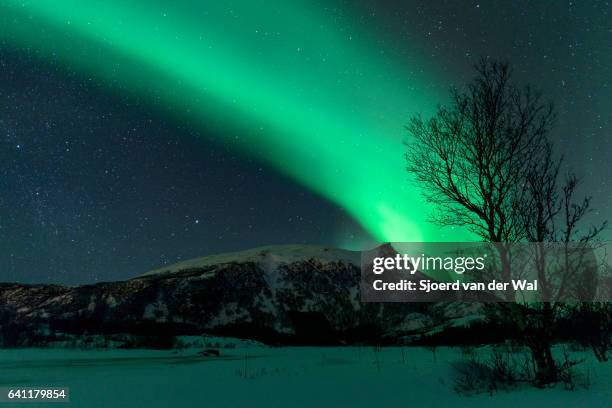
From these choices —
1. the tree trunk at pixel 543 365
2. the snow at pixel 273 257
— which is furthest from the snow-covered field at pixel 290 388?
the snow at pixel 273 257

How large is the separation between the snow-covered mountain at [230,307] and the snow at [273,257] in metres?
0.60

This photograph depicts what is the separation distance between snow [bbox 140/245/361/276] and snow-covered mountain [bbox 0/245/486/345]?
1.96 feet

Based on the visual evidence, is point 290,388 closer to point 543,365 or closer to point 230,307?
point 543,365

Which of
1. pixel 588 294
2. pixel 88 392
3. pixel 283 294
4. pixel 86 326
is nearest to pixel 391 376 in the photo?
pixel 588 294

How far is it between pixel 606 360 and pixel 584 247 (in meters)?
5.80

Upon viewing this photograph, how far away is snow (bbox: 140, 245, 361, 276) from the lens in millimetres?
73500

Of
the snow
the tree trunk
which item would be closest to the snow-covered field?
the tree trunk

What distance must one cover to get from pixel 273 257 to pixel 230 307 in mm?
16577

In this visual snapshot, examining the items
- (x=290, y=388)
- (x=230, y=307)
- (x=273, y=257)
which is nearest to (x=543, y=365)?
(x=290, y=388)

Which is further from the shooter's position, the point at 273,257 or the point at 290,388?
the point at 273,257

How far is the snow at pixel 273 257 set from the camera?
7350 centimetres

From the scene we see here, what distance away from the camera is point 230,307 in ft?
201

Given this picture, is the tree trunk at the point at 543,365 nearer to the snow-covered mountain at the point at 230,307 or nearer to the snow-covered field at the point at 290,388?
the snow-covered field at the point at 290,388

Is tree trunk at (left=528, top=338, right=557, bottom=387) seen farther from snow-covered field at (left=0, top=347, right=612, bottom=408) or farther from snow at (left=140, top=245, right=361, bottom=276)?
snow at (left=140, top=245, right=361, bottom=276)
